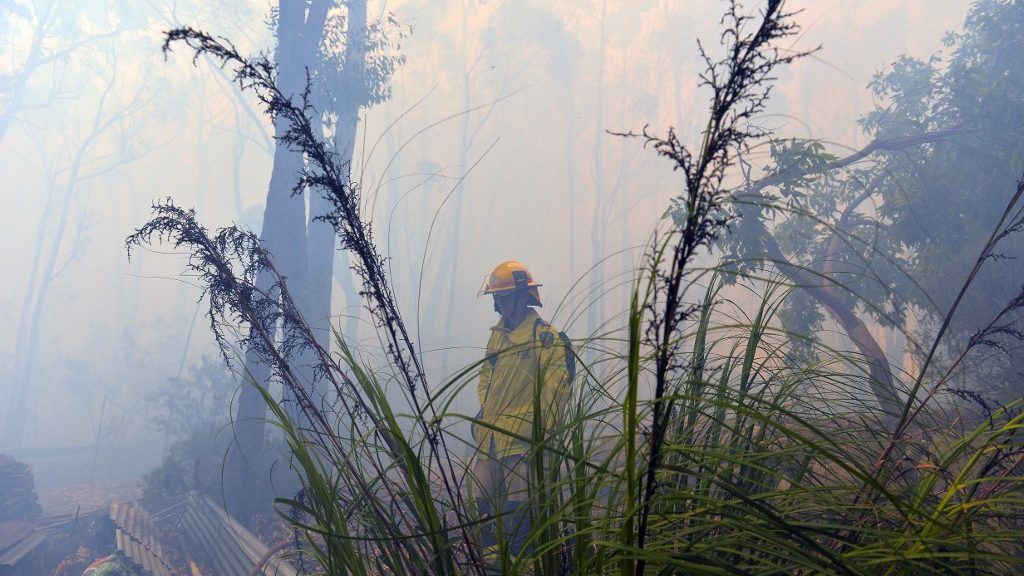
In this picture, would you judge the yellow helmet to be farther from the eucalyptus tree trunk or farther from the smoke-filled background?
the smoke-filled background

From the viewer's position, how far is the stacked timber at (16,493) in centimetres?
1180

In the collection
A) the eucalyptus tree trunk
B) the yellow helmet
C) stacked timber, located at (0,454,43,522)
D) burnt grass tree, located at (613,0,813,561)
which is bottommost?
stacked timber, located at (0,454,43,522)

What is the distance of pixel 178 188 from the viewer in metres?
55.8

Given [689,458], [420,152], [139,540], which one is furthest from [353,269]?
[420,152]

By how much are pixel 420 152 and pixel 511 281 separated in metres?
51.7

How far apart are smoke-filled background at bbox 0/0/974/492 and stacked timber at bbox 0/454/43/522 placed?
1715 cm

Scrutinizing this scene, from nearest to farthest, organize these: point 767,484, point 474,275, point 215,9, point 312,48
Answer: point 767,484 → point 312,48 → point 215,9 → point 474,275

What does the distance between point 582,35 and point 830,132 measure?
17337mm

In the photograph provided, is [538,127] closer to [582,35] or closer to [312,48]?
[582,35]

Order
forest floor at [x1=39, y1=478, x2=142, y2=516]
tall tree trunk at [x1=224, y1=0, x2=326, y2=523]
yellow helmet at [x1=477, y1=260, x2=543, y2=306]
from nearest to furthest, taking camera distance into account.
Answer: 1. yellow helmet at [x1=477, y1=260, x2=543, y2=306]
2. tall tree trunk at [x1=224, y1=0, x2=326, y2=523]
3. forest floor at [x1=39, y1=478, x2=142, y2=516]

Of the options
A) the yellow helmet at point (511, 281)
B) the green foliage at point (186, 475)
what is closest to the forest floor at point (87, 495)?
the green foliage at point (186, 475)

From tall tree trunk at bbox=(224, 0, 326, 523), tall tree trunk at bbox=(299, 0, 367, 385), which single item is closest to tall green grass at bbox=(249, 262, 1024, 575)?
tall tree trunk at bbox=(224, 0, 326, 523)

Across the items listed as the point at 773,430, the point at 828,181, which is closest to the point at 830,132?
the point at 828,181

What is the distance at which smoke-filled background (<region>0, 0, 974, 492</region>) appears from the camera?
36.6 m
